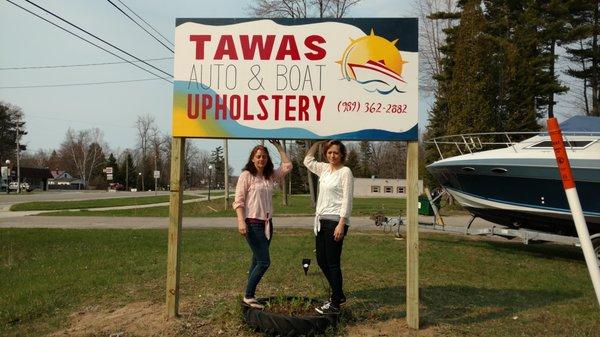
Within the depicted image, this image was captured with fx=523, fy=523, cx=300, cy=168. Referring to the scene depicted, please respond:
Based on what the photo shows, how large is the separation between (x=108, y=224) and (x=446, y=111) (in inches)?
981

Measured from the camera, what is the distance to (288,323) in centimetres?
497

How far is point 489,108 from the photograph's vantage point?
3228 centimetres

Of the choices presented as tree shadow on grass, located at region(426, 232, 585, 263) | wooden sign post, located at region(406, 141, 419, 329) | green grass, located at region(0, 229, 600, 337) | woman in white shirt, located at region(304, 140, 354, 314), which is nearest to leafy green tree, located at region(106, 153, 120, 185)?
green grass, located at region(0, 229, 600, 337)

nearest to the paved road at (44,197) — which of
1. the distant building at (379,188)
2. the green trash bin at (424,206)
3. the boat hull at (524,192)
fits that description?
the distant building at (379,188)

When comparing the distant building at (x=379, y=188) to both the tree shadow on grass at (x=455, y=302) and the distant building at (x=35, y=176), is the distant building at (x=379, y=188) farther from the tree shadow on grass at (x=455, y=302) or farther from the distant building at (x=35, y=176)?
the distant building at (x=35, y=176)

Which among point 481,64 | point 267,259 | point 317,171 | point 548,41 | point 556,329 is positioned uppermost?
point 548,41

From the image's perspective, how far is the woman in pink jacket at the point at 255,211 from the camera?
5.38m

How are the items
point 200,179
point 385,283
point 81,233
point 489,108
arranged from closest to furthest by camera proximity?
point 385,283 < point 81,233 < point 489,108 < point 200,179

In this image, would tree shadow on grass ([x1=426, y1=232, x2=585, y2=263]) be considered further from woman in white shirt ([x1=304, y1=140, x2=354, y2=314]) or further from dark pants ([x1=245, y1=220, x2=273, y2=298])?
dark pants ([x1=245, y1=220, x2=273, y2=298])

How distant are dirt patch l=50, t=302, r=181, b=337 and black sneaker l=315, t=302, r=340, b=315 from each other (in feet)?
4.84

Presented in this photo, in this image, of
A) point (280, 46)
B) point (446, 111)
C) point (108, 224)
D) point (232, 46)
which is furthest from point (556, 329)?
point (446, 111)

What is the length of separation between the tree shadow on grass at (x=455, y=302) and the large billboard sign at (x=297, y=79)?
81.9 inches

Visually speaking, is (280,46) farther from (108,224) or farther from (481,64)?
(481,64)

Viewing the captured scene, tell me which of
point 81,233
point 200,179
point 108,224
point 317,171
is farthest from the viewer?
point 200,179
